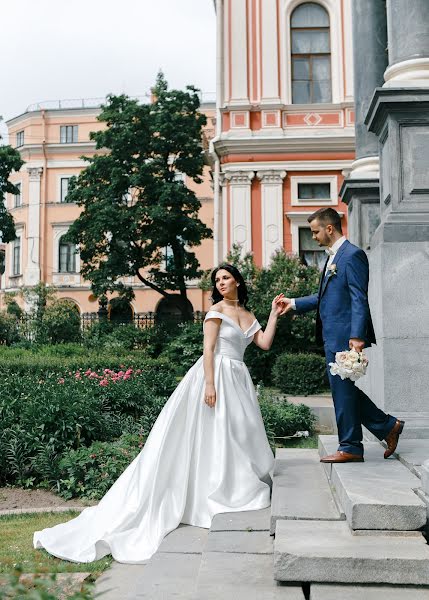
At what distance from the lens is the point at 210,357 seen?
5.30 m

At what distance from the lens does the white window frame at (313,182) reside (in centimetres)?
2323

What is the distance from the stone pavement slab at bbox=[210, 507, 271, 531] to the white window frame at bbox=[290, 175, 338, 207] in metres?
19.2

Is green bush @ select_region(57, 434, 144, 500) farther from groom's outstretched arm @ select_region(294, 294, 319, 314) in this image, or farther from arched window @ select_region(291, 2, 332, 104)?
arched window @ select_region(291, 2, 332, 104)

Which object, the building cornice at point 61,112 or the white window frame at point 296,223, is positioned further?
the building cornice at point 61,112

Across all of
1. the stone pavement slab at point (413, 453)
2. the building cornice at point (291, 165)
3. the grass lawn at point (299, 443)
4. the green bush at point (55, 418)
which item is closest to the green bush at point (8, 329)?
the building cornice at point (291, 165)

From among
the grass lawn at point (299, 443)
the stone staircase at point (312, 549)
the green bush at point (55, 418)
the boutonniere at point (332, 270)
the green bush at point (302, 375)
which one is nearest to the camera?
the stone staircase at point (312, 549)

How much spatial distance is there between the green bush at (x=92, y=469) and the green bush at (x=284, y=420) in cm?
229

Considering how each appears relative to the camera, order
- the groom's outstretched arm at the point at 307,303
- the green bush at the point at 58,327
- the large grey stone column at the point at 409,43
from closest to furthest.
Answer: the groom's outstretched arm at the point at 307,303 < the large grey stone column at the point at 409,43 < the green bush at the point at 58,327

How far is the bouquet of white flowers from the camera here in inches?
177

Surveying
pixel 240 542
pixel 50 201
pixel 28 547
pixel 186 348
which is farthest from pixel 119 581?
pixel 50 201

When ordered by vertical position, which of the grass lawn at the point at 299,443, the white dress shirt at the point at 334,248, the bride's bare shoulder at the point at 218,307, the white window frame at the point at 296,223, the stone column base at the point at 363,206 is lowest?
the grass lawn at the point at 299,443

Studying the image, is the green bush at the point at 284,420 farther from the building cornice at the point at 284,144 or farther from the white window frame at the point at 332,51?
the white window frame at the point at 332,51

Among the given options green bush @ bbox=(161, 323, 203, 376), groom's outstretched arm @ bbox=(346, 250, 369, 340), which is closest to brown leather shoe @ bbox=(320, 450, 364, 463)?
groom's outstretched arm @ bbox=(346, 250, 369, 340)

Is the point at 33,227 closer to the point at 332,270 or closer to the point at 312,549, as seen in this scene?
the point at 332,270
